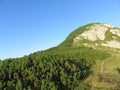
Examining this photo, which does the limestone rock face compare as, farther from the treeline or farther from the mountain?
the treeline

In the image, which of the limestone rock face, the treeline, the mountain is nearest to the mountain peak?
the limestone rock face

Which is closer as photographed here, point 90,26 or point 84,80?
point 84,80

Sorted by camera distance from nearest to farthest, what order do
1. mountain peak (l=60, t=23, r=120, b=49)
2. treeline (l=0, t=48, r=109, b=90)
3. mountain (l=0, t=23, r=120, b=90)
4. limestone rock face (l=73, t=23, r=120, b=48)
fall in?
treeline (l=0, t=48, r=109, b=90)
mountain (l=0, t=23, r=120, b=90)
mountain peak (l=60, t=23, r=120, b=49)
limestone rock face (l=73, t=23, r=120, b=48)

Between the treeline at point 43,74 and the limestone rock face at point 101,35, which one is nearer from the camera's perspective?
the treeline at point 43,74

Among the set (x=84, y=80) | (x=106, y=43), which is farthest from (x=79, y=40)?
(x=84, y=80)

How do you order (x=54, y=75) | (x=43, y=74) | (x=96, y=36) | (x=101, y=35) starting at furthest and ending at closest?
(x=101, y=35)
(x=96, y=36)
(x=54, y=75)
(x=43, y=74)

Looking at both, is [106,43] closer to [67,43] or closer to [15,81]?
[67,43]

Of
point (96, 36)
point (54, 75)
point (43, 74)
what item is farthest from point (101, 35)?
point (43, 74)

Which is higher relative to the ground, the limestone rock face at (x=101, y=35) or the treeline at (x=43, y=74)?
the limestone rock face at (x=101, y=35)

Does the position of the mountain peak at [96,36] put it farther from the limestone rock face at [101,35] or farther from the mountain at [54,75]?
the mountain at [54,75]

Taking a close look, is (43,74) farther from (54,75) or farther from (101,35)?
(101,35)

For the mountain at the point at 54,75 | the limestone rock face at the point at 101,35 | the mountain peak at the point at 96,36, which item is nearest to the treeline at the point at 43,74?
the mountain at the point at 54,75
